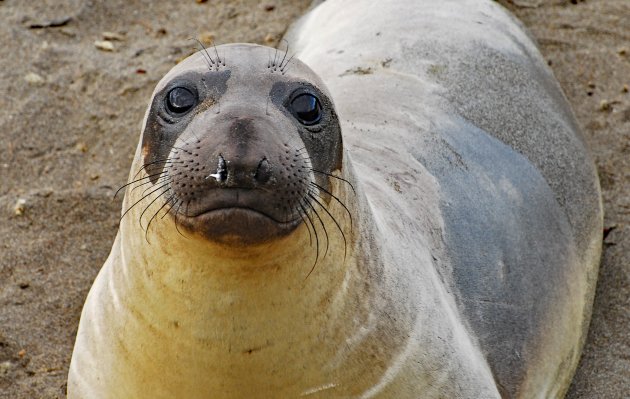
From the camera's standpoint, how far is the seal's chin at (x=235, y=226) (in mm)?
2299

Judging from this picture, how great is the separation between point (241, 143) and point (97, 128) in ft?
9.46

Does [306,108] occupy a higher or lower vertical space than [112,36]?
higher

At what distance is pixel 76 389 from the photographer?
3.00 meters

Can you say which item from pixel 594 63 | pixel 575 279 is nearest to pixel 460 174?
pixel 575 279

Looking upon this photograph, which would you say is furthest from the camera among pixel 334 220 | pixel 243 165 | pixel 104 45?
pixel 104 45

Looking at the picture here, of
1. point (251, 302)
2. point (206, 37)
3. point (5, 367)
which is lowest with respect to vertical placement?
point (5, 367)

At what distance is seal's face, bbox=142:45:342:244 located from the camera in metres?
2.30

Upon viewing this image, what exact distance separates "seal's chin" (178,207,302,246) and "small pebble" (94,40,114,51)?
332 centimetres

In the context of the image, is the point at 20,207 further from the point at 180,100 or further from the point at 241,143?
the point at 241,143

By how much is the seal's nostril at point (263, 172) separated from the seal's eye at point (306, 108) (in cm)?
29

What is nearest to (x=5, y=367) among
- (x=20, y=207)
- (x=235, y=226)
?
(x=20, y=207)

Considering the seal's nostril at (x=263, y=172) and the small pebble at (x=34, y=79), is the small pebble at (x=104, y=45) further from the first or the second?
the seal's nostril at (x=263, y=172)

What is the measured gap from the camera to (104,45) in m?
5.54

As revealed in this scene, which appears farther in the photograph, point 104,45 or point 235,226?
point 104,45
